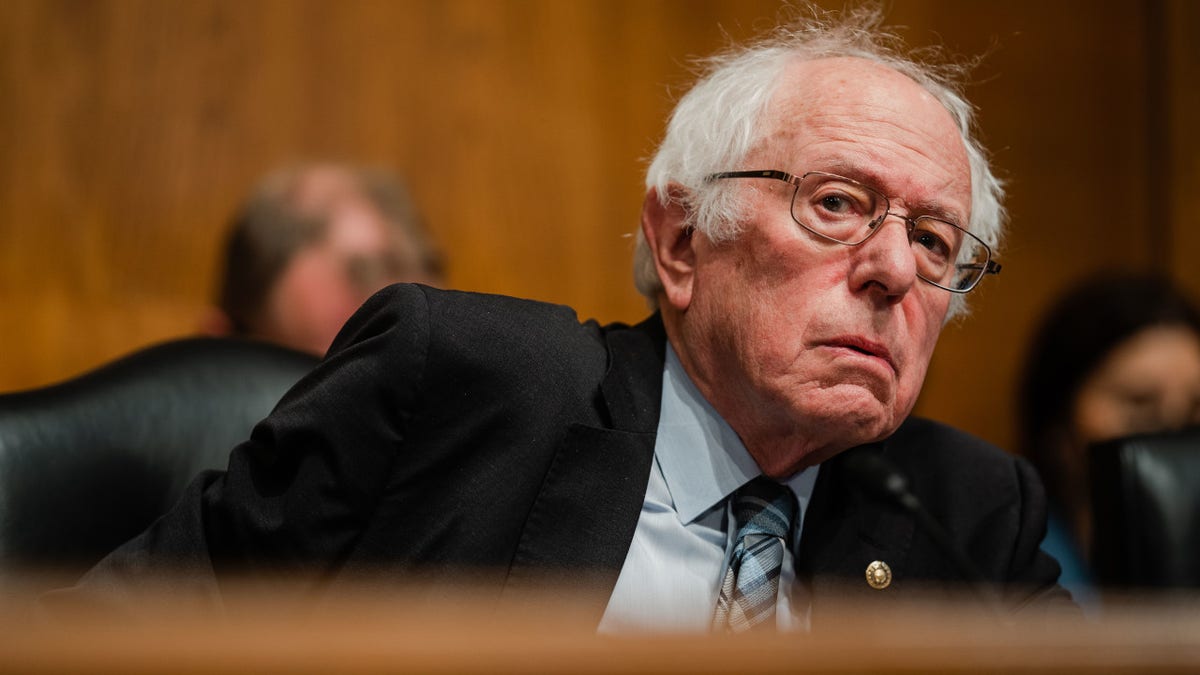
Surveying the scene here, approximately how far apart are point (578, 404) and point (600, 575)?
189mm

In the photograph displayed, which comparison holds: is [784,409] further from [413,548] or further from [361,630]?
[361,630]

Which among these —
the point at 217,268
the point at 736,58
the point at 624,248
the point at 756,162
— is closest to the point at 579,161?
the point at 624,248

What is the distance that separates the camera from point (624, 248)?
111 inches

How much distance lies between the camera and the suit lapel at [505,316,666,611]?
1.24 m

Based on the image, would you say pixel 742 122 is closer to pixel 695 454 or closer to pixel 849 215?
pixel 849 215

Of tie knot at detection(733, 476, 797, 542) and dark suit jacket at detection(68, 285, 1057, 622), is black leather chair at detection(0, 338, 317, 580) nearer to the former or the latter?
dark suit jacket at detection(68, 285, 1057, 622)

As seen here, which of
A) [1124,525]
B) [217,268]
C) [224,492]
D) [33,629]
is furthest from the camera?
[217,268]

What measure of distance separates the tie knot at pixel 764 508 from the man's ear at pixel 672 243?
230mm

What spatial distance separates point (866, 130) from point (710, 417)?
0.37 meters

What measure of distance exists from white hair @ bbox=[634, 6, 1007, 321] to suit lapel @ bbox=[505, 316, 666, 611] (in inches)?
9.4

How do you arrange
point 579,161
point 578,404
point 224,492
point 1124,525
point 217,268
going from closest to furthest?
point 224,492 < point 578,404 < point 1124,525 < point 217,268 < point 579,161

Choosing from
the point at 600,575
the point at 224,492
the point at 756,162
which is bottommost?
the point at 600,575

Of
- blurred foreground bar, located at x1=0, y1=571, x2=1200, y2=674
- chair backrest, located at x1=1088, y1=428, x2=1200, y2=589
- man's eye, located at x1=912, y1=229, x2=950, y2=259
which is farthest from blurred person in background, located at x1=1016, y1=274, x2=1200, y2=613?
blurred foreground bar, located at x1=0, y1=571, x2=1200, y2=674

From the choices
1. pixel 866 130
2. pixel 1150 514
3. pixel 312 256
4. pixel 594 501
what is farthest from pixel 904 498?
pixel 312 256
